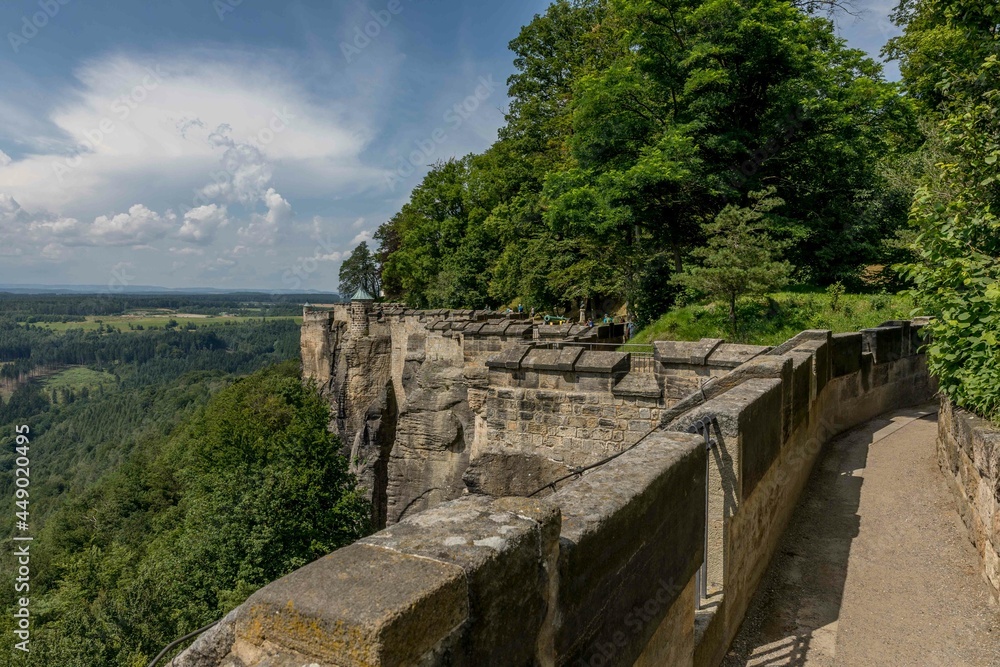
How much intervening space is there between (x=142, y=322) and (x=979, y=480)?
18236 centimetres

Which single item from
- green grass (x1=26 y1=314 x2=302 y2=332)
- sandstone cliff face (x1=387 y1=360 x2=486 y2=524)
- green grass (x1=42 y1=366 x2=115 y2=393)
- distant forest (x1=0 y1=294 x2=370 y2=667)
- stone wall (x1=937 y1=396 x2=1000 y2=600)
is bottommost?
green grass (x1=42 y1=366 x2=115 y2=393)

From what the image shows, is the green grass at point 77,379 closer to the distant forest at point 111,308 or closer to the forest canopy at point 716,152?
the distant forest at point 111,308

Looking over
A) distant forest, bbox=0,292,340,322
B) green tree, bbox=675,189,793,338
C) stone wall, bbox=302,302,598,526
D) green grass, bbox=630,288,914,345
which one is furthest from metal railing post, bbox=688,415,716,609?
distant forest, bbox=0,292,340,322

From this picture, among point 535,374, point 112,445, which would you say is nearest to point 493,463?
point 535,374

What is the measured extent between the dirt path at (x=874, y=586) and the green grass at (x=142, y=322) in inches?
5414

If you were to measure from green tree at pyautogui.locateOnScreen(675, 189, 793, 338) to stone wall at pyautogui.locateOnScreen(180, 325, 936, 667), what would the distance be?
28.4 ft

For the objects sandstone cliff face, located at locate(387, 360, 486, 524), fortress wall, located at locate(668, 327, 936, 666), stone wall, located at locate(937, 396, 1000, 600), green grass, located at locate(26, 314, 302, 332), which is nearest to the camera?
fortress wall, located at locate(668, 327, 936, 666)

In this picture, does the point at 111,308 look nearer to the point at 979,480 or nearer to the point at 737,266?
the point at 737,266

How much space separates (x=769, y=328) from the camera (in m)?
13.8

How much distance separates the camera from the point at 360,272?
6844cm

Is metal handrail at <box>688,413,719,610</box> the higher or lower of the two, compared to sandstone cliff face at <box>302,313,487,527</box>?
higher

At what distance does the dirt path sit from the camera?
3.69 meters

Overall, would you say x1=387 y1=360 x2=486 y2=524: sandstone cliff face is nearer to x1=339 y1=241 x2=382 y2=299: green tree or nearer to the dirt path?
the dirt path

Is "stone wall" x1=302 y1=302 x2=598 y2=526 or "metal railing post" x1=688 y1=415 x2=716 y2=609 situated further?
"stone wall" x1=302 y1=302 x2=598 y2=526
